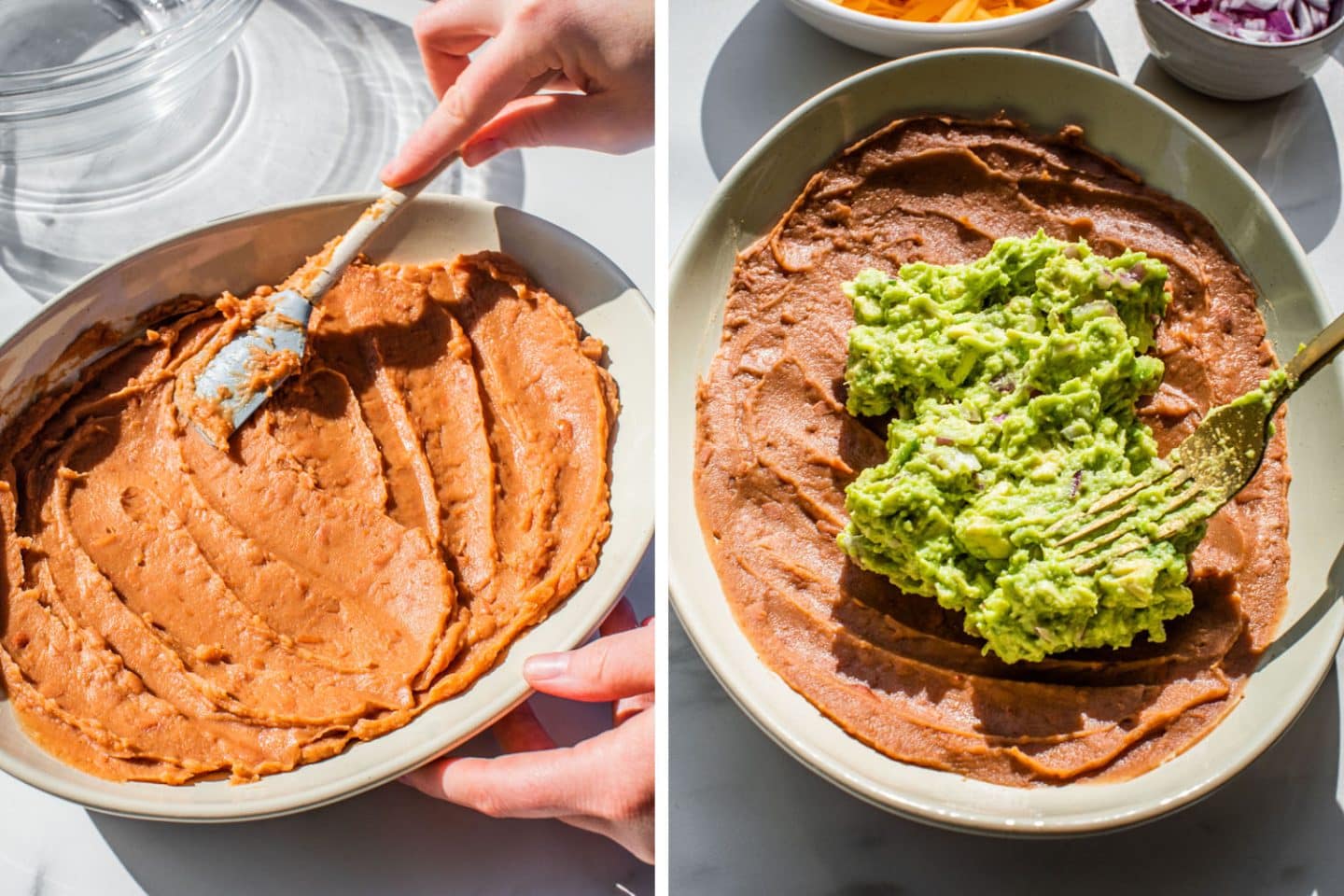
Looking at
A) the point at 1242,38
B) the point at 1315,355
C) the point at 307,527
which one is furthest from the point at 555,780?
the point at 1242,38

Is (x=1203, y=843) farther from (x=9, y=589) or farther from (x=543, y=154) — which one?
(x=9, y=589)

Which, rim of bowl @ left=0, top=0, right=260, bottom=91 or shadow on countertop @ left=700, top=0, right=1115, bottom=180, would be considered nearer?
rim of bowl @ left=0, top=0, right=260, bottom=91

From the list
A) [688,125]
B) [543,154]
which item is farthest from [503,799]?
[688,125]

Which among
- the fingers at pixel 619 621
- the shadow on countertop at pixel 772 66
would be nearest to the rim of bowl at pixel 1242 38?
the shadow on countertop at pixel 772 66

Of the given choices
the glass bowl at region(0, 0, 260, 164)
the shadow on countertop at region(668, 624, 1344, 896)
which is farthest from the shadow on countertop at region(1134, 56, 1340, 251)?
the glass bowl at region(0, 0, 260, 164)

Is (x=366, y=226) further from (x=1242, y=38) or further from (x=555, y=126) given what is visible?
(x=1242, y=38)

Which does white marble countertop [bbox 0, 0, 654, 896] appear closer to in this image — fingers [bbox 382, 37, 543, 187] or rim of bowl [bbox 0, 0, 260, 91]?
fingers [bbox 382, 37, 543, 187]
